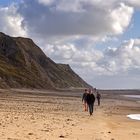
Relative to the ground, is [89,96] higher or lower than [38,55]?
lower

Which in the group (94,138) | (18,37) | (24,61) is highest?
(18,37)

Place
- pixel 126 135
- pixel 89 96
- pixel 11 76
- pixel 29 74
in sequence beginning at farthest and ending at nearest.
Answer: pixel 29 74
pixel 11 76
pixel 89 96
pixel 126 135

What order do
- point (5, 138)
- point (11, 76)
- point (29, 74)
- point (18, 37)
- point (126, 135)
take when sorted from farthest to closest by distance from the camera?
point (18, 37), point (29, 74), point (11, 76), point (126, 135), point (5, 138)

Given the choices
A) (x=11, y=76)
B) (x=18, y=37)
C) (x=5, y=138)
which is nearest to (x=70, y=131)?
(x=5, y=138)

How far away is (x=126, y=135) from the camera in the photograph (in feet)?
67.5

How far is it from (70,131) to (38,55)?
179403 millimetres

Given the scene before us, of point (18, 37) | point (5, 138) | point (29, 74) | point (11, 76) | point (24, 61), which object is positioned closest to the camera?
point (5, 138)

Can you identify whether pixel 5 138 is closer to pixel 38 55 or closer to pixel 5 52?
pixel 5 52

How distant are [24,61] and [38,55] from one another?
3696 centimetres

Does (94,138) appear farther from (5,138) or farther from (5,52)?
(5,52)

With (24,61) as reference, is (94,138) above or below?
below

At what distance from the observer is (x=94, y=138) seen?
1861 centimetres

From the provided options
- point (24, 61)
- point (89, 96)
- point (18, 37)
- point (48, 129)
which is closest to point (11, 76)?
point (24, 61)

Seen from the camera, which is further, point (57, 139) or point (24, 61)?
point (24, 61)
